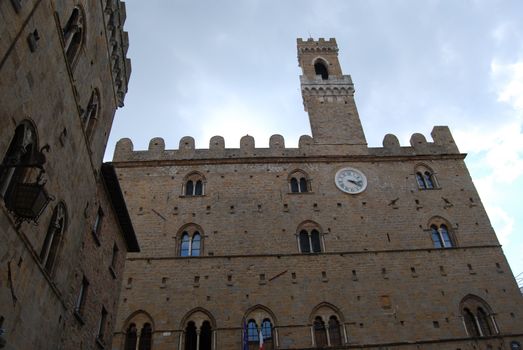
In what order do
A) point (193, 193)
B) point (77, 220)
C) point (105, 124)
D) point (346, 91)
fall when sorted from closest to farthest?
point (77, 220) → point (105, 124) → point (193, 193) → point (346, 91)

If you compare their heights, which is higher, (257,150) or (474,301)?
(257,150)

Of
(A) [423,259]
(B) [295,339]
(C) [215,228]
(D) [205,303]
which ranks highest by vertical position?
(C) [215,228]

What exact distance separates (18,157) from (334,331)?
11.1 metres

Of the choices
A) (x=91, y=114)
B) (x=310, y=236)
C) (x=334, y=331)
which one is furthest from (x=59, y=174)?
(x=310, y=236)

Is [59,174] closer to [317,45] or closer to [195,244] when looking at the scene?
[195,244]

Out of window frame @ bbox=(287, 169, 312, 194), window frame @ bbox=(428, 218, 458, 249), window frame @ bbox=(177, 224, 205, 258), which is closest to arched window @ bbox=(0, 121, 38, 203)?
window frame @ bbox=(177, 224, 205, 258)

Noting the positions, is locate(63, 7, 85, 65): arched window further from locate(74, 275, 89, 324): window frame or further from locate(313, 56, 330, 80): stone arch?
locate(313, 56, 330, 80): stone arch

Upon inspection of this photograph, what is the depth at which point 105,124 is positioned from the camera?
10195 millimetres

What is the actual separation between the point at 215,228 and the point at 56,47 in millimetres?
10294

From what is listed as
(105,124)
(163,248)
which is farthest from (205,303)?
(105,124)

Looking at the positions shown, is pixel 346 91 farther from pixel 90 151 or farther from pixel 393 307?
pixel 90 151

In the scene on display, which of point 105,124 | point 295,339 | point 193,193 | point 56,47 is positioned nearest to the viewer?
point 56,47

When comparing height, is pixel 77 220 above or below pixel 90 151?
below

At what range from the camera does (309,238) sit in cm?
1634
